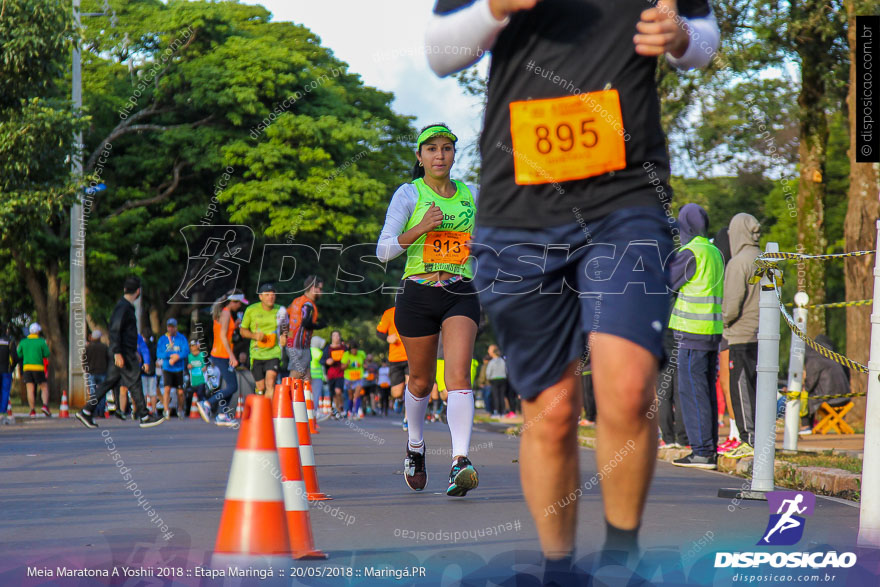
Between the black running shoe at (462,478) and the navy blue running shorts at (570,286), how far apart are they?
145 inches

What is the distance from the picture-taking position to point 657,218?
3.24 meters

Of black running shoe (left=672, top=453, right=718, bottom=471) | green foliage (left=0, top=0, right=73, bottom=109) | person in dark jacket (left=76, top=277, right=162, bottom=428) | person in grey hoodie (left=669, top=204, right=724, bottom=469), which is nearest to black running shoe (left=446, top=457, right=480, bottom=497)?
person in grey hoodie (left=669, top=204, right=724, bottom=469)

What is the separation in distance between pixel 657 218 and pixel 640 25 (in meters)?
0.51

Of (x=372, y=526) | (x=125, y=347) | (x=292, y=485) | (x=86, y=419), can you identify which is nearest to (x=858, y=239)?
(x=125, y=347)

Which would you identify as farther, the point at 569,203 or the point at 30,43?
the point at 30,43

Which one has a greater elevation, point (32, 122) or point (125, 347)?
point (32, 122)

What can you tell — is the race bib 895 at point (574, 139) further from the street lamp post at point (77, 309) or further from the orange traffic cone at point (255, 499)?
the street lamp post at point (77, 309)

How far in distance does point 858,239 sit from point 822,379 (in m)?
2.06

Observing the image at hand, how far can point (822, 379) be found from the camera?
1677 centimetres

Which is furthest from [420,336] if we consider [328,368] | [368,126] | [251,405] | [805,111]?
[368,126]

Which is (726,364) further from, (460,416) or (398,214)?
(398,214)

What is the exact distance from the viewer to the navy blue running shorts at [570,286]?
3137 mm

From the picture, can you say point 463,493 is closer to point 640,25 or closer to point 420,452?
point 420,452

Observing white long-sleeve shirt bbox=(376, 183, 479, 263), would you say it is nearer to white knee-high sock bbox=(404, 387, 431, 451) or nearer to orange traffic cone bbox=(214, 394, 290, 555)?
white knee-high sock bbox=(404, 387, 431, 451)
